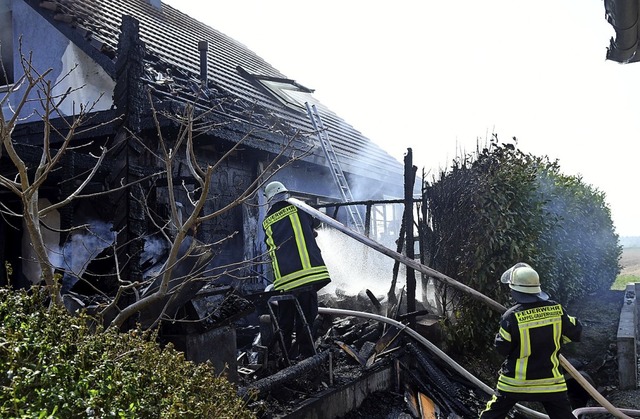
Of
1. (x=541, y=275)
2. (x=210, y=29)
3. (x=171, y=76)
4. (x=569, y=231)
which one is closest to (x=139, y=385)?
(x=541, y=275)

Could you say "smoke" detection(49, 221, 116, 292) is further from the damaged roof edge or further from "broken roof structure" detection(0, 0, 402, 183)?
the damaged roof edge

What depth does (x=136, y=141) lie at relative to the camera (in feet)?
16.2

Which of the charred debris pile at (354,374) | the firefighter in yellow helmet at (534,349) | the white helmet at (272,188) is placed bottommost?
the charred debris pile at (354,374)

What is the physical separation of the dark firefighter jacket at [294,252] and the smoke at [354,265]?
108 inches

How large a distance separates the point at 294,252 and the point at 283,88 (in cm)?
840

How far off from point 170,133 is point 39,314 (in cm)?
534

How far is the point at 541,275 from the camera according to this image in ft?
25.8

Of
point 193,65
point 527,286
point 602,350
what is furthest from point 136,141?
point 602,350

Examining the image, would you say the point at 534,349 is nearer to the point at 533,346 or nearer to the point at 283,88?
the point at 533,346

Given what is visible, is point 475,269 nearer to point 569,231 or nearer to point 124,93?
point 569,231

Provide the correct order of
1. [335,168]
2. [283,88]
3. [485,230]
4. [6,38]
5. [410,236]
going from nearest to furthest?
[410,236] → [485,230] → [6,38] → [335,168] → [283,88]

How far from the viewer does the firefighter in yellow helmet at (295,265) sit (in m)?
5.82

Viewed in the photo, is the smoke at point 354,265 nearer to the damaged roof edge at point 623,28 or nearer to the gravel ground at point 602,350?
the gravel ground at point 602,350

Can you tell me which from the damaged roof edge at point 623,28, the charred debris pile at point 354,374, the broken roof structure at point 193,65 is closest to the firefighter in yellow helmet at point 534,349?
the charred debris pile at point 354,374
